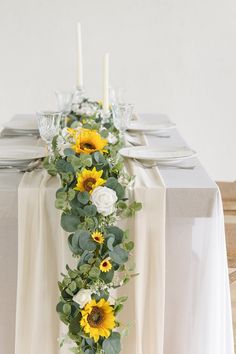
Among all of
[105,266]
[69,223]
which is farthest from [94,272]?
[69,223]

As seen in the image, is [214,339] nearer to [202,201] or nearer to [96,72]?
[202,201]

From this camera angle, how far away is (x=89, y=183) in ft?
6.30

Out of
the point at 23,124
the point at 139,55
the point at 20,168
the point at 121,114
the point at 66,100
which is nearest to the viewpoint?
the point at 20,168

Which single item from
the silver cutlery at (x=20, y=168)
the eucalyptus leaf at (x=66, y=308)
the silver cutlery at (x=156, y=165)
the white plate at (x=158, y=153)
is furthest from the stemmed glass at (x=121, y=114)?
the eucalyptus leaf at (x=66, y=308)

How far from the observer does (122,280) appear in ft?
6.57

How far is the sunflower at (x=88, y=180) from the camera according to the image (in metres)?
1.91

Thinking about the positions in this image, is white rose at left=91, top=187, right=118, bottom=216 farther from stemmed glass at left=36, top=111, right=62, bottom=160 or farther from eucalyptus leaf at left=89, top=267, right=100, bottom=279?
stemmed glass at left=36, top=111, right=62, bottom=160

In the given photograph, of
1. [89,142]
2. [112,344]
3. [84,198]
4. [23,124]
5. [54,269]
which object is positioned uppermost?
[89,142]

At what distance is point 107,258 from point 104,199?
0.18 m

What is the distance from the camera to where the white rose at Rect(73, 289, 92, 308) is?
187 cm

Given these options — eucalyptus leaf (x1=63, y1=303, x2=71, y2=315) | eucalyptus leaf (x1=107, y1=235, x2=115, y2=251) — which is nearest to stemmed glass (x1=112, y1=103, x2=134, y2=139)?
eucalyptus leaf (x1=107, y1=235, x2=115, y2=251)

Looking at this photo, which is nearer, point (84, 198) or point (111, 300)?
point (84, 198)

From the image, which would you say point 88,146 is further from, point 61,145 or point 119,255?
point 119,255

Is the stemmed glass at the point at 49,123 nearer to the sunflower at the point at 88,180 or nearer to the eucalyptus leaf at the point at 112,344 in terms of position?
the sunflower at the point at 88,180
